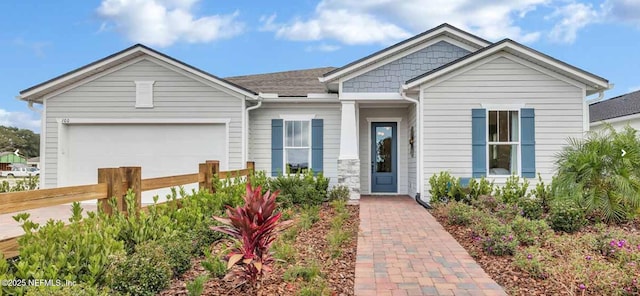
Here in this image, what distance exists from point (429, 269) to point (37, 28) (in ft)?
45.3

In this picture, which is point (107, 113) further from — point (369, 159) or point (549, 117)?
Result: point (549, 117)

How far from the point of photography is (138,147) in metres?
10.6

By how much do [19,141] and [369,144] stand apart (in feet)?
221

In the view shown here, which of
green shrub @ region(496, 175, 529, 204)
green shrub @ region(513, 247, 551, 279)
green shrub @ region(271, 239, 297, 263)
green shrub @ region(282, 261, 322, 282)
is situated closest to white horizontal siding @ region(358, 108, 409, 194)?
green shrub @ region(496, 175, 529, 204)

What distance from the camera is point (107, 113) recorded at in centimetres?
1045

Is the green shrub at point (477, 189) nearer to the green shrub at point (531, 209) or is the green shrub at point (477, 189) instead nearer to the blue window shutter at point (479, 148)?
the blue window shutter at point (479, 148)

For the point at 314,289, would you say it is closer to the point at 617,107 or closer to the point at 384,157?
the point at 384,157

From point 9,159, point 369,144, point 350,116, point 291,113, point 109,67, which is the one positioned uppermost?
point 109,67

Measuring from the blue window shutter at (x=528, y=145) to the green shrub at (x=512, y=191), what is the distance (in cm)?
37

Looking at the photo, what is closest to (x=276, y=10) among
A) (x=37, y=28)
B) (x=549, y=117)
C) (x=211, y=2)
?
(x=211, y=2)

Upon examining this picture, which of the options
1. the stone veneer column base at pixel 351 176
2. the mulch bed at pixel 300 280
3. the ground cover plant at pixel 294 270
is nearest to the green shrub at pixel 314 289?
the ground cover plant at pixel 294 270

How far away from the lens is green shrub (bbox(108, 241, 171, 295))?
10.5ft

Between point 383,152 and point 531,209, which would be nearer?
point 531,209

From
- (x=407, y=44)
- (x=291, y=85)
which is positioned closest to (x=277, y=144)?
(x=291, y=85)
